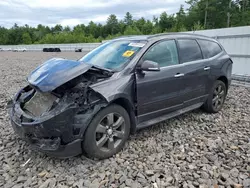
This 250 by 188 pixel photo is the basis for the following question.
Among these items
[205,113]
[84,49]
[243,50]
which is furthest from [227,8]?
[205,113]

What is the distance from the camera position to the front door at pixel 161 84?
3400mm

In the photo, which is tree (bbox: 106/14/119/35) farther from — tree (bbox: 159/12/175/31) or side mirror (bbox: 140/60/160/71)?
side mirror (bbox: 140/60/160/71)

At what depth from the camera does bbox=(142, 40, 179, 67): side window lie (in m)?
3.59

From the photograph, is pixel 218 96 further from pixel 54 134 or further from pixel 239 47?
pixel 239 47

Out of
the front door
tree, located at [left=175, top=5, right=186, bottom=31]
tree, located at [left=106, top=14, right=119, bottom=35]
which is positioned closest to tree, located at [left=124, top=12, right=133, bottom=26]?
tree, located at [left=106, top=14, right=119, bottom=35]

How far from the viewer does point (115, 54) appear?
3689 millimetres

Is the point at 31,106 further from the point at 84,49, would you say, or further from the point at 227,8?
the point at 227,8

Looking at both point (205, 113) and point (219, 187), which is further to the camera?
point (205, 113)

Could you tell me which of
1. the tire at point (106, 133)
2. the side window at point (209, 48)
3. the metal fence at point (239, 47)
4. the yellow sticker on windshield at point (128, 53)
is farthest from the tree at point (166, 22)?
the tire at point (106, 133)

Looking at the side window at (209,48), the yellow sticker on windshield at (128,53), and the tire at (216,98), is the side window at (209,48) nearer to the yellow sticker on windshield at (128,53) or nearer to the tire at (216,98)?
the tire at (216,98)

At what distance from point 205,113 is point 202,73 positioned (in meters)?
1.00

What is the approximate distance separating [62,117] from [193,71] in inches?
101

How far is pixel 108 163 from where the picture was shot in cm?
302

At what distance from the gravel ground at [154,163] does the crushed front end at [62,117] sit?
1.08 ft
